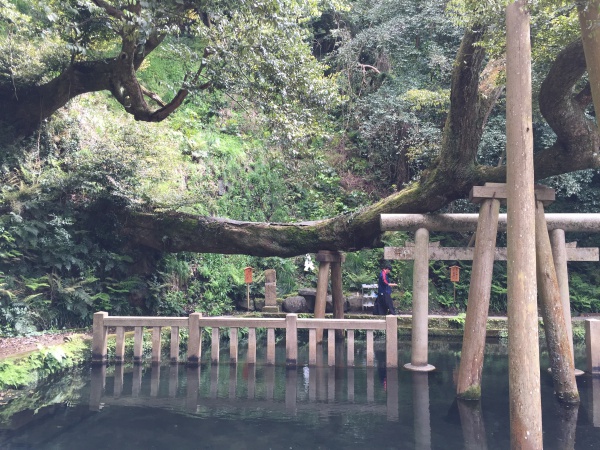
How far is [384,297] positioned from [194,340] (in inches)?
245

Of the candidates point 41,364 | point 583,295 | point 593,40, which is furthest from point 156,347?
point 583,295

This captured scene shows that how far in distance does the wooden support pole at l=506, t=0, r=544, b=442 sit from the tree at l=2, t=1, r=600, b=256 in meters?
1.77

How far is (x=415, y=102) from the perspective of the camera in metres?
17.0

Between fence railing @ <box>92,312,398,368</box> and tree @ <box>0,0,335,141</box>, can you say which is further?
fence railing @ <box>92,312,398,368</box>

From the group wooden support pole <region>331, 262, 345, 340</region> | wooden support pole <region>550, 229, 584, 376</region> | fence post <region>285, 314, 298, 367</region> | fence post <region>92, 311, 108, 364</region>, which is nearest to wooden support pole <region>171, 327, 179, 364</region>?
fence post <region>92, 311, 108, 364</region>

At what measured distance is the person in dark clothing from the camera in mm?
13609

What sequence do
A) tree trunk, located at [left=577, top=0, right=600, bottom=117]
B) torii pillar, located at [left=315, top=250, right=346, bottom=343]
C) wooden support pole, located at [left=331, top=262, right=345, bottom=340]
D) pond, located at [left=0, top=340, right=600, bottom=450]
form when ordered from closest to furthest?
1. tree trunk, located at [left=577, top=0, right=600, bottom=117]
2. pond, located at [left=0, top=340, right=600, bottom=450]
3. torii pillar, located at [left=315, top=250, right=346, bottom=343]
4. wooden support pole, located at [left=331, top=262, right=345, bottom=340]

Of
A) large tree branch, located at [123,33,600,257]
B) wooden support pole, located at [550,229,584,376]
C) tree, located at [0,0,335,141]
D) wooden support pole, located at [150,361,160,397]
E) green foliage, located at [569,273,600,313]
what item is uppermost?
tree, located at [0,0,335,141]

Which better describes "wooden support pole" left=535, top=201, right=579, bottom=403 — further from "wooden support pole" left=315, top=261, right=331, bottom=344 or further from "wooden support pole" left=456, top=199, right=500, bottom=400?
"wooden support pole" left=315, top=261, right=331, bottom=344

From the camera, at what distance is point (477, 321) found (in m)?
7.18

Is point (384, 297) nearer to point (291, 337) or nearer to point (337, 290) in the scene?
point (337, 290)

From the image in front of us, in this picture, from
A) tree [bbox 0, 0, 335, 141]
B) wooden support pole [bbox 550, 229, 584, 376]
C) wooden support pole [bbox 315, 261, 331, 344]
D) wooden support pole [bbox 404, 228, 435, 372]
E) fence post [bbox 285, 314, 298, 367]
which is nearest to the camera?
tree [bbox 0, 0, 335, 141]

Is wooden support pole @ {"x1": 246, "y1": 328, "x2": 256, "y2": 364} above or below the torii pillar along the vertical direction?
below

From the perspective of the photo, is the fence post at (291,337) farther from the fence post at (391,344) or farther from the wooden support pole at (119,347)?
the wooden support pole at (119,347)
